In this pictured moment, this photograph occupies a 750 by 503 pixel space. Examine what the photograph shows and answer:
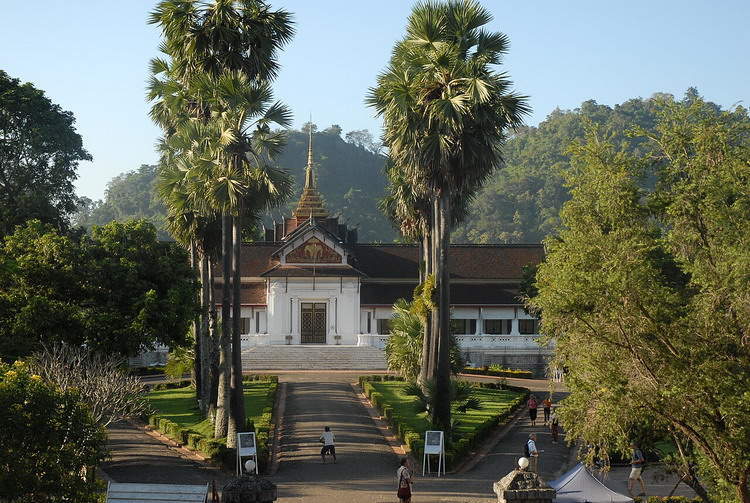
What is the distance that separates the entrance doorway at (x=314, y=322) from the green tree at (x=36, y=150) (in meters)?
16.0

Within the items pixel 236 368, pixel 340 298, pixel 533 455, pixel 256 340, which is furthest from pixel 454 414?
pixel 256 340

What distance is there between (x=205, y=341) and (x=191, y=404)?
357 centimetres

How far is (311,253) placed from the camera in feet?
201

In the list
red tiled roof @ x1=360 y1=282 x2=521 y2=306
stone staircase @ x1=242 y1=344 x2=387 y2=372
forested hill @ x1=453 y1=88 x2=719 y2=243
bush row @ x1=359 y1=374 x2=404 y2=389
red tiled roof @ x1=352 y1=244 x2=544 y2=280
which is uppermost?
forested hill @ x1=453 y1=88 x2=719 y2=243

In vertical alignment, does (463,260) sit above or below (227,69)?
below

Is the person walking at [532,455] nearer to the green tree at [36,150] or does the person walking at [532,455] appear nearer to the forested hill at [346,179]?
the green tree at [36,150]

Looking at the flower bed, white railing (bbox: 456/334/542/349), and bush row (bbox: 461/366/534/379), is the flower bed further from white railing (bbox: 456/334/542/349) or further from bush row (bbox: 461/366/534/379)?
white railing (bbox: 456/334/542/349)

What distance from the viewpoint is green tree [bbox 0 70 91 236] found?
48406 millimetres

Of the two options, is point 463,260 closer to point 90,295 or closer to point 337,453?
point 337,453

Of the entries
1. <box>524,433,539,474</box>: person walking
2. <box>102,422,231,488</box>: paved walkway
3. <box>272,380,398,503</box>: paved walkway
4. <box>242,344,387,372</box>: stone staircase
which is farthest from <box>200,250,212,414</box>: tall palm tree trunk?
<box>242,344,387,372</box>: stone staircase

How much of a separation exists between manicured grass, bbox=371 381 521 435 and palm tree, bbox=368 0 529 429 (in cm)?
356

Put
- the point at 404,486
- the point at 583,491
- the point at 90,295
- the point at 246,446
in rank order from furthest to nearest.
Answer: the point at 90,295
the point at 246,446
the point at 404,486
the point at 583,491

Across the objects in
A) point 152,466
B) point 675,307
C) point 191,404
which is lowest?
point 152,466

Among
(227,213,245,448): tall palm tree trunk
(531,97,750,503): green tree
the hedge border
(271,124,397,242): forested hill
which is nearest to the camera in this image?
(531,97,750,503): green tree
